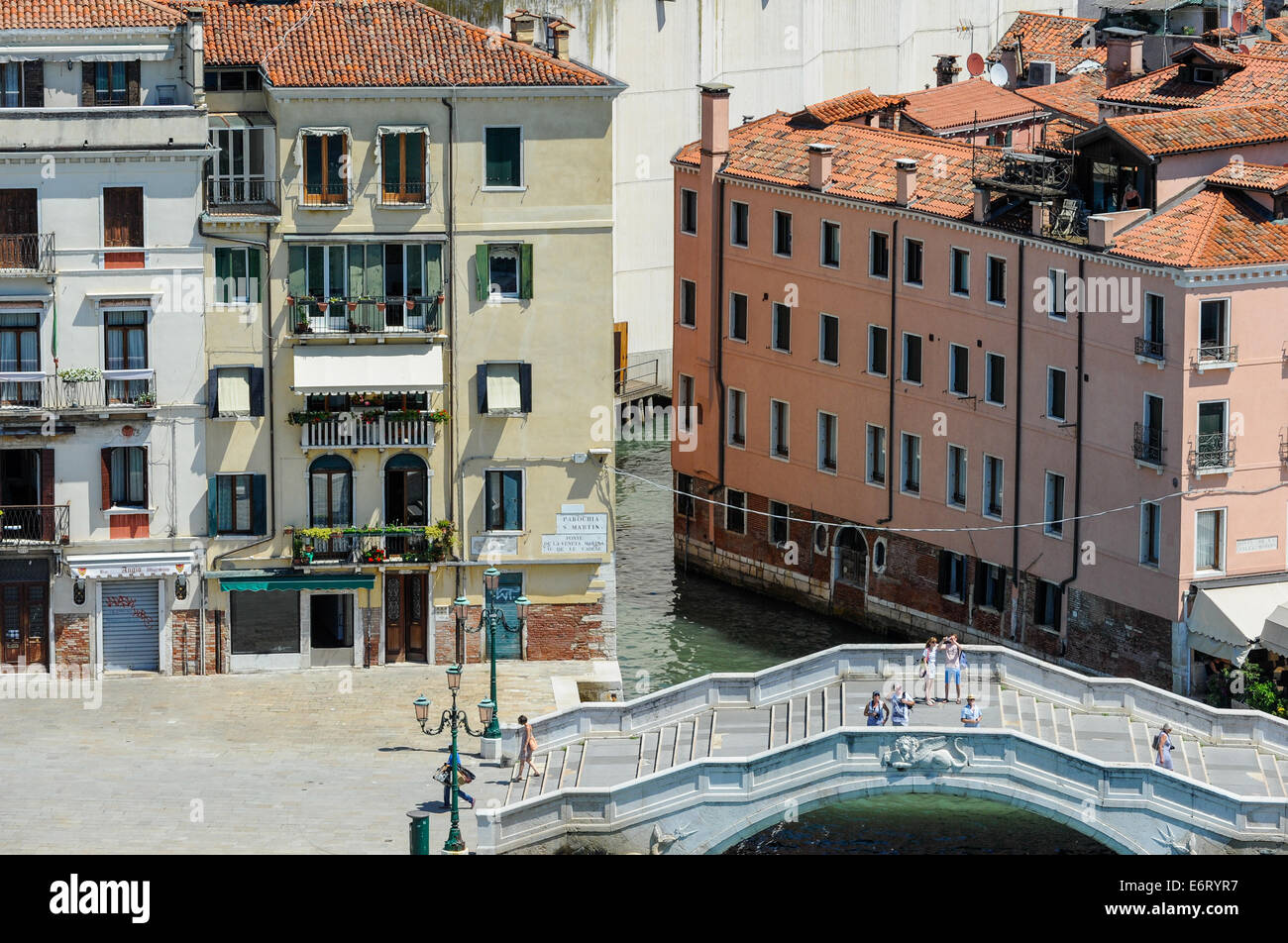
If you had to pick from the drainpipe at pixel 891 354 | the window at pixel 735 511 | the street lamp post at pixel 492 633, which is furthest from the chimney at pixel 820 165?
the street lamp post at pixel 492 633

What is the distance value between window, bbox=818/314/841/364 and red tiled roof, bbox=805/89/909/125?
264 inches

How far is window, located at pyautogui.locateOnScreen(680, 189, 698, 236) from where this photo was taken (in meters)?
70.1

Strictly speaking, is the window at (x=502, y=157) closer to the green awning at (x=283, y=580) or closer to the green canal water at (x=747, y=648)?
the green awning at (x=283, y=580)

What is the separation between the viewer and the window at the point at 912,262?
63.3 m

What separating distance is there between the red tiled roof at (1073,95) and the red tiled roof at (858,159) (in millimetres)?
10115

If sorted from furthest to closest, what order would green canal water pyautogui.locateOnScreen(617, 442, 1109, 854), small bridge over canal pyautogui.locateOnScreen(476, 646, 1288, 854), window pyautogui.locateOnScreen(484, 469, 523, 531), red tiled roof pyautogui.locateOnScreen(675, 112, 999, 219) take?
red tiled roof pyautogui.locateOnScreen(675, 112, 999, 219) < window pyautogui.locateOnScreen(484, 469, 523, 531) < green canal water pyautogui.locateOnScreen(617, 442, 1109, 854) < small bridge over canal pyautogui.locateOnScreen(476, 646, 1288, 854)

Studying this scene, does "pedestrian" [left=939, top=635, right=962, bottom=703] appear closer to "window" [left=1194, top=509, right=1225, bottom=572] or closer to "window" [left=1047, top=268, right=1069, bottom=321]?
"window" [left=1194, top=509, right=1225, bottom=572]

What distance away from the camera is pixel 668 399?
3615 inches

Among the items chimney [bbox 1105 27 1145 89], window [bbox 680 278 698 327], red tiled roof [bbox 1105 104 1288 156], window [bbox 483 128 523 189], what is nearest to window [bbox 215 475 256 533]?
window [bbox 483 128 523 189]

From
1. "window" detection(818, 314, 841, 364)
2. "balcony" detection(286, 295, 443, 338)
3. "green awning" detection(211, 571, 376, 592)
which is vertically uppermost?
"balcony" detection(286, 295, 443, 338)

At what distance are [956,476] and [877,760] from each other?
61.6ft

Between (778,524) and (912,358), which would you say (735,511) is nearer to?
(778,524)
